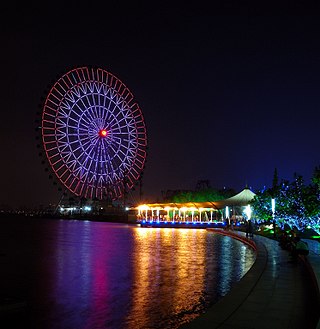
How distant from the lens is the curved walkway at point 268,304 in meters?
7.65

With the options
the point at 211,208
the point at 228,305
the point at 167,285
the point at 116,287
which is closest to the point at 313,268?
the point at 167,285

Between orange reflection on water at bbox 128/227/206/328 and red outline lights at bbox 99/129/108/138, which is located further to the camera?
red outline lights at bbox 99/129/108/138

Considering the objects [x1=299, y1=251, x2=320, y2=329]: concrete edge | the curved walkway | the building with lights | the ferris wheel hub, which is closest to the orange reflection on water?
the curved walkway

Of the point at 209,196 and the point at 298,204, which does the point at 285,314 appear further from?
the point at 209,196

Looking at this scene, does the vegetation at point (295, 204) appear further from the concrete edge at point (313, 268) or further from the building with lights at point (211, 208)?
the concrete edge at point (313, 268)

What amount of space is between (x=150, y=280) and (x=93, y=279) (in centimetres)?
186

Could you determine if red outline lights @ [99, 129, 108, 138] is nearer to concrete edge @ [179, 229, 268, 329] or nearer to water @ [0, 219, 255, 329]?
water @ [0, 219, 255, 329]

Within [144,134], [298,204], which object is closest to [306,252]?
[298,204]

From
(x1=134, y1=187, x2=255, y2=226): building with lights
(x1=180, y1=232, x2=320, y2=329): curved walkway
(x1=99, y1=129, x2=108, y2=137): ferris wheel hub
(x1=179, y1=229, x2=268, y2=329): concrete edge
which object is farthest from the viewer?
(x1=134, y1=187, x2=255, y2=226): building with lights

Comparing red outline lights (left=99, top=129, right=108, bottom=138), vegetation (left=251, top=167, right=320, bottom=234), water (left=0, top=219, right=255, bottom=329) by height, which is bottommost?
water (left=0, top=219, right=255, bottom=329)

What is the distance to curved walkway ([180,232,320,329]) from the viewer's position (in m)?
7.65

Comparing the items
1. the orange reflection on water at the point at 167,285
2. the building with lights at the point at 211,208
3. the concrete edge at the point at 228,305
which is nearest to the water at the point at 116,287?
the orange reflection on water at the point at 167,285

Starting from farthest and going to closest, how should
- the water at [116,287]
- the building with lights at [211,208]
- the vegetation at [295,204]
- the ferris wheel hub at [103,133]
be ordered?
the building with lights at [211,208], the ferris wheel hub at [103,133], the vegetation at [295,204], the water at [116,287]

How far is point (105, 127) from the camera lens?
51812mm
